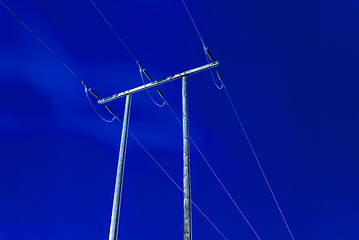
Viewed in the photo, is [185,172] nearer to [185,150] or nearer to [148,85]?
[185,150]

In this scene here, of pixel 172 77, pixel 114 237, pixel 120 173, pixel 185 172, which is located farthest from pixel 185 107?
pixel 114 237

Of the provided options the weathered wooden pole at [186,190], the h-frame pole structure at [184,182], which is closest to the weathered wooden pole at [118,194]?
the h-frame pole structure at [184,182]

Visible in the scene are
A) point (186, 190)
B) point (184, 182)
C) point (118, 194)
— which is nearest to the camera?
point (186, 190)

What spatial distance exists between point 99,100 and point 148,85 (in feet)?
10.2

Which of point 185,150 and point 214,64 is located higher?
point 214,64

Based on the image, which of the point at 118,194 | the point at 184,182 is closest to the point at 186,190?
the point at 184,182

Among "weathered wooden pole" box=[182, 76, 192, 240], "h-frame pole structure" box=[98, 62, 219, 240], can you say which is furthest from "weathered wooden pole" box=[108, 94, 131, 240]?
"weathered wooden pole" box=[182, 76, 192, 240]

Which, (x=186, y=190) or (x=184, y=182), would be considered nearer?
(x=186, y=190)

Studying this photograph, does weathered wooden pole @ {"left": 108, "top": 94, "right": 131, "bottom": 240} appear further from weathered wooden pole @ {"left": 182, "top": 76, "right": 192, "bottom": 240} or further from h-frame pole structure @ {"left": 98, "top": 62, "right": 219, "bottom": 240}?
weathered wooden pole @ {"left": 182, "top": 76, "right": 192, "bottom": 240}

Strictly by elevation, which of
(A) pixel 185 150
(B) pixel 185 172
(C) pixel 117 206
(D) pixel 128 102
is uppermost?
(D) pixel 128 102

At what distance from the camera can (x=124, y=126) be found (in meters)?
12.1

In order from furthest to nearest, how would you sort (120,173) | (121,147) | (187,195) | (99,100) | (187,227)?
1. (99,100)
2. (121,147)
3. (120,173)
4. (187,195)
5. (187,227)

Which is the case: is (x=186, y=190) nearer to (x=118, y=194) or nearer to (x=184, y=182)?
(x=184, y=182)

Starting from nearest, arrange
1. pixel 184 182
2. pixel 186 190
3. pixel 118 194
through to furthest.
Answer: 1. pixel 186 190
2. pixel 184 182
3. pixel 118 194
